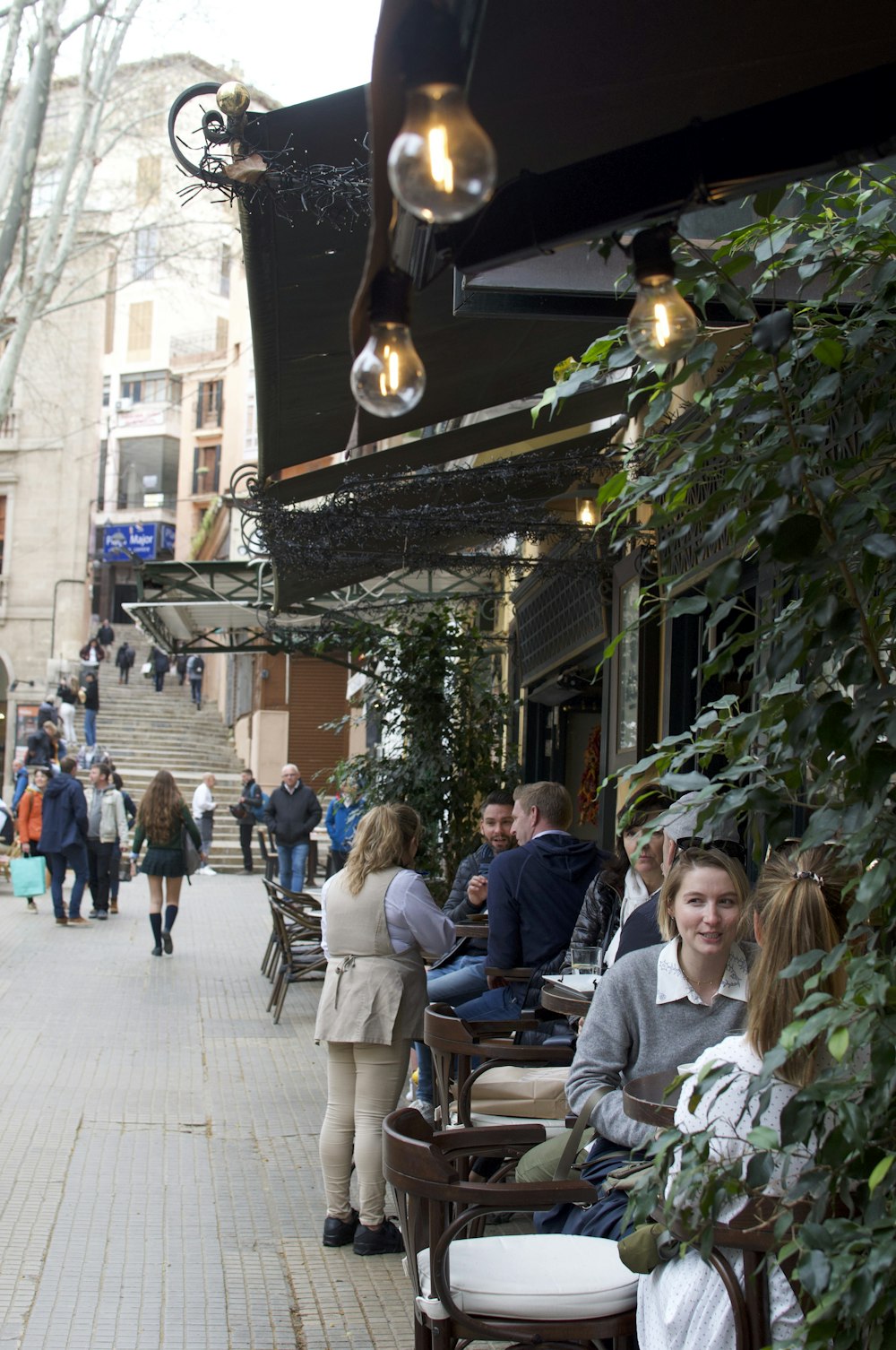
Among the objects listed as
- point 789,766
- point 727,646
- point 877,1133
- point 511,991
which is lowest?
point 511,991

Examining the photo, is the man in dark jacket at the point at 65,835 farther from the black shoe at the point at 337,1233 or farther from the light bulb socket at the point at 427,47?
the light bulb socket at the point at 427,47

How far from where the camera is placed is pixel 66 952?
542 inches

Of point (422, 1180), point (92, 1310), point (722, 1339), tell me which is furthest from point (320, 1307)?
point (722, 1339)

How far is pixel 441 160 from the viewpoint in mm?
1659

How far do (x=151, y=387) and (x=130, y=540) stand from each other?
22.7ft

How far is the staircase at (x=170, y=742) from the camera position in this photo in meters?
28.6

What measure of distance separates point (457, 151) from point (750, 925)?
294cm

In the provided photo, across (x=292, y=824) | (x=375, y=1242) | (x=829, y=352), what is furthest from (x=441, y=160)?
(x=292, y=824)

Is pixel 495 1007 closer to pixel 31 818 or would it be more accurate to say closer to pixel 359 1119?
pixel 359 1119

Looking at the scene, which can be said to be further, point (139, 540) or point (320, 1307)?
point (139, 540)

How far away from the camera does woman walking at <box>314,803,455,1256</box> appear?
549 centimetres

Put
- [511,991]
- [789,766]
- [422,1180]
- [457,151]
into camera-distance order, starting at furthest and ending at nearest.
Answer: [511,991] < [422,1180] < [789,766] < [457,151]

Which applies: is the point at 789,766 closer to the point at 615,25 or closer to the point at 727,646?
the point at 727,646

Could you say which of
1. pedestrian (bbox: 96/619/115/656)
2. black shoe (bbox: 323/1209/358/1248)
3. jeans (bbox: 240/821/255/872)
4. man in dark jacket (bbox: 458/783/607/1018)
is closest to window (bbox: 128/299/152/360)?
pedestrian (bbox: 96/619/115/656)
